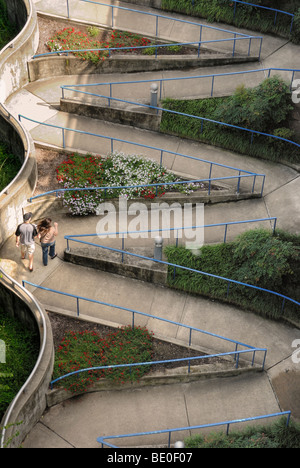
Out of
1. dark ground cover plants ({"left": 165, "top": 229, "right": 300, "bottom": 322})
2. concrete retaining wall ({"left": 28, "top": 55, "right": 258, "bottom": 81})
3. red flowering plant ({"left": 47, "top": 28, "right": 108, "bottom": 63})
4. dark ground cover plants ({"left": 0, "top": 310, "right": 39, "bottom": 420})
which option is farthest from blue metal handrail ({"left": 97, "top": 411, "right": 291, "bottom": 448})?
red flowering plant ({"left": 47, "top": 28, "right": 108, "bottom": 63})

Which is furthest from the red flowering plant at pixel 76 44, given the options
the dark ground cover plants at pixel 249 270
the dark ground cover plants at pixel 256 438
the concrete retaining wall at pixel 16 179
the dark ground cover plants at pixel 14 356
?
the dark ground cover plants at pixel 256 438

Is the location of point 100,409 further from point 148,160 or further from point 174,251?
point 148,160

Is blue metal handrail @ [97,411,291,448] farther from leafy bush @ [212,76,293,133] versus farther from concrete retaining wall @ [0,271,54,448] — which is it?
leafy bush @ [212,76,293,133]

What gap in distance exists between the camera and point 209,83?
23.7 metres

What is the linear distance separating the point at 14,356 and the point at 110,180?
18.5 feet

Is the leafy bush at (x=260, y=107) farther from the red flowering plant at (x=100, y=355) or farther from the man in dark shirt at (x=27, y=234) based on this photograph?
the red flowering plant at (x=100, y=355)

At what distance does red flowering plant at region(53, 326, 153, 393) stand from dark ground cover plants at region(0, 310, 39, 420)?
64cm

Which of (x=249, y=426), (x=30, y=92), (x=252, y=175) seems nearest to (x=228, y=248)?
(x=252, y=175)

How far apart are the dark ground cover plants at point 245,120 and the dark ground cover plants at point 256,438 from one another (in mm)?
7864

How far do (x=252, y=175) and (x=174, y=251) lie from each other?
3304 millimetres

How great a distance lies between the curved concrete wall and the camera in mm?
17141

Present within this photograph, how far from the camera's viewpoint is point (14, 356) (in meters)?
18.4

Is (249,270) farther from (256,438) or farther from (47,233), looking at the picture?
(47,233)

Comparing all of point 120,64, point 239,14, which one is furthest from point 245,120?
point 120,64
